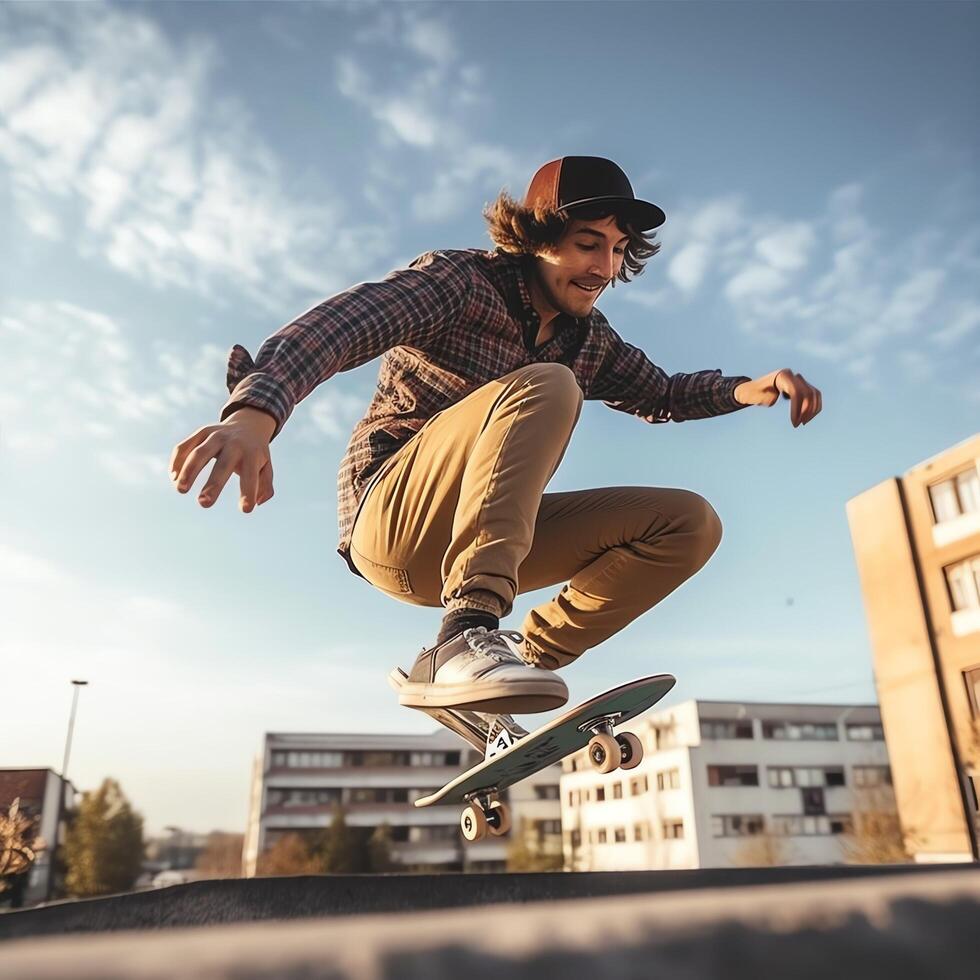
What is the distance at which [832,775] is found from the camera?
1946 inches

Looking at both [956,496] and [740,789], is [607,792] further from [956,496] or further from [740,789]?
[956,496]

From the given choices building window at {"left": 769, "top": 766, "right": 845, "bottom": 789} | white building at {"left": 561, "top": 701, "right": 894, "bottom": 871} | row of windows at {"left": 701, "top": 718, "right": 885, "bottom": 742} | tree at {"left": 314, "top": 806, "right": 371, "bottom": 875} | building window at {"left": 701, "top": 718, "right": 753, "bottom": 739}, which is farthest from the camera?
tree at {"left": 314, "top": 806, "right": 371, "bottom": 875}

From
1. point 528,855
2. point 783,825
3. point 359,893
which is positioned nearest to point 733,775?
point 783,825

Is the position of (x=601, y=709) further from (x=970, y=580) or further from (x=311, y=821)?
(x=311, y=821)

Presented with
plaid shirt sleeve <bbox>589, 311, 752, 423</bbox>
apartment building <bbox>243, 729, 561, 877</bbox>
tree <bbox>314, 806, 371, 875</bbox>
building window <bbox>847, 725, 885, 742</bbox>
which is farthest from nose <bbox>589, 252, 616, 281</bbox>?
apartment building <bbox>243, 729, 561, 877</bbox>

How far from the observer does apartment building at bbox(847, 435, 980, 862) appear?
84.1 ft

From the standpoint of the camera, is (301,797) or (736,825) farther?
(301,797)

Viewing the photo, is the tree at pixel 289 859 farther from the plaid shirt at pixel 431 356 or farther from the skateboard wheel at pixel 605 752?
the skateboard wheel at pixel 605 752

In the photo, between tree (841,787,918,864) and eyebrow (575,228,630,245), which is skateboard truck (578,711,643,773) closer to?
eyebrow (575,228,630,245)

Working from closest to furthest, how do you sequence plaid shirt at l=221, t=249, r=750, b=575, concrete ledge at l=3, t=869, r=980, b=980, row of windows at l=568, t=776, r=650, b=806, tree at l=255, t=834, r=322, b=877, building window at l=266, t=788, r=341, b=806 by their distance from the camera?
concrete ledge at l=3, t=869, r=980, b=980
plaid shirt at l=221, t=249, r=750, b=575
row of windows at l=568, t=776, r=650, b=806
tree at l=255, t=834, r=322, b=877
building window at l=266, t=788, r=341, b=806

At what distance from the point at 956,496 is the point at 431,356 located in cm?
2894

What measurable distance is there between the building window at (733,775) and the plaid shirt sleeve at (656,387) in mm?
47264

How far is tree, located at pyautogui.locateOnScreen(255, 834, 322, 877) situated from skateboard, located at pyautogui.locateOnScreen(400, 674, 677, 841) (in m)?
55.2

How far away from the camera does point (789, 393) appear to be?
10.4ft
